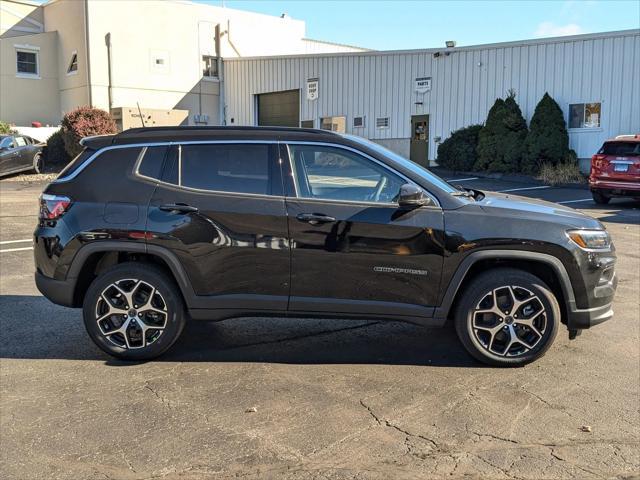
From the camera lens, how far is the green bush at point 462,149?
23750 mm

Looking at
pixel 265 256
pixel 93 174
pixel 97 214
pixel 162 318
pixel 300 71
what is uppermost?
pixel 300 71

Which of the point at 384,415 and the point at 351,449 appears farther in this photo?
the point at 384,415

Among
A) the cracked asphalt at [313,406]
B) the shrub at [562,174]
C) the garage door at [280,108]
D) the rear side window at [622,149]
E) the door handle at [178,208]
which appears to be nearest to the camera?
the cracked asphalt at [313,406]

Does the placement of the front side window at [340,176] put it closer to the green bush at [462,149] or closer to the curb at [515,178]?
the curb at [515,178]

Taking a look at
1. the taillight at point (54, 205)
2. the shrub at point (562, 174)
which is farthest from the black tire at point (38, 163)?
the taillight at point (54, 205)

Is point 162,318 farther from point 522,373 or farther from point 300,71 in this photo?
point 300,71

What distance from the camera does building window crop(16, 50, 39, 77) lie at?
29219 mm

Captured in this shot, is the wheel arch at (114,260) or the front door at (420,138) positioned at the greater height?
the front door at (420,138)

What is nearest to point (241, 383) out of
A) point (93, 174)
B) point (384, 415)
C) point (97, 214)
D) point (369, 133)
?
point (384, 415)

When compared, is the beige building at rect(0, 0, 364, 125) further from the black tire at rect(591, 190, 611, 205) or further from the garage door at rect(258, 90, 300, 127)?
the black tire at rect(591, 190, 611, 205)

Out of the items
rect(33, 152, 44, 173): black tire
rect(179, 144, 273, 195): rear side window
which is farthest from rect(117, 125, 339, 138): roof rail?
rect(33, 152, 44, 173): black tire

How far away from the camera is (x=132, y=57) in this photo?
29.1 m

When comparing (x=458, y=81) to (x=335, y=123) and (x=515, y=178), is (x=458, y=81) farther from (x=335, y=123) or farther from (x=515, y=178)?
(x=335, y=123)

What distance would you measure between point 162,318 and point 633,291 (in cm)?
556
